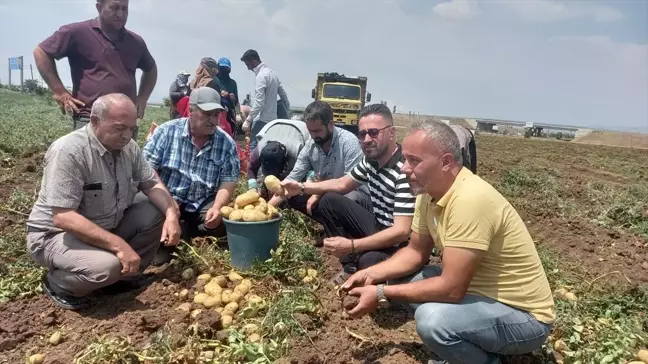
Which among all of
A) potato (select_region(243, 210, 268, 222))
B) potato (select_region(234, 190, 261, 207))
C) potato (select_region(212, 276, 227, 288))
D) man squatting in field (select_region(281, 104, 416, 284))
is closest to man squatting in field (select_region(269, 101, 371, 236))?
man squatting in field (select_region(281, 104, 416, 284))

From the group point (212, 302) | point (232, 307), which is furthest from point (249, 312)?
point (212, 302)

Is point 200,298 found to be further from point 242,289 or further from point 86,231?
point 86,231

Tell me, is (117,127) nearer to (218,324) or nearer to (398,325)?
(218,324)

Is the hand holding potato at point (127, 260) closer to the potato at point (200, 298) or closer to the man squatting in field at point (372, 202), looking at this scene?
the potato at point (200, 298)

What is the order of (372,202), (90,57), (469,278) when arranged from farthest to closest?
(90,57)
(372,202)
(469,278)

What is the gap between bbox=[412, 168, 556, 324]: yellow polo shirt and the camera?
236 centimetres

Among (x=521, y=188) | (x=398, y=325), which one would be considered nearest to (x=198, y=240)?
(x=398, y=325)

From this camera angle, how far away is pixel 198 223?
4.52 m

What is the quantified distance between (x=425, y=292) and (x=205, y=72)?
5.60 metres

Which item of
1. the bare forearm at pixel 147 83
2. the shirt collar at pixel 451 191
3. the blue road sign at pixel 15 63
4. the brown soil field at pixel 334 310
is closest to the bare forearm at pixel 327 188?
the brown soil field at pixel 334 310

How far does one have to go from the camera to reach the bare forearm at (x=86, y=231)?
3.16 metres

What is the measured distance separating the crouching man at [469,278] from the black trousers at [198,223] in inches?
86.5

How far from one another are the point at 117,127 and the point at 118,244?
2.50 feet

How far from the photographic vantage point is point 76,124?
4633 millimetres
